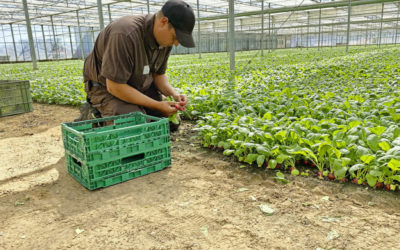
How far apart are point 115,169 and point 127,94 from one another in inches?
28.8

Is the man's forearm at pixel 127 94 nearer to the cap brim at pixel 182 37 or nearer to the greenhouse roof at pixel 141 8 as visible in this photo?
the cap brim at pixel 182 37

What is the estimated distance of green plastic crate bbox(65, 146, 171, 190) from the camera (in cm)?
233

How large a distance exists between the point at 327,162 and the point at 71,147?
2121 millimetres

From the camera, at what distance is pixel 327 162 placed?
259cm

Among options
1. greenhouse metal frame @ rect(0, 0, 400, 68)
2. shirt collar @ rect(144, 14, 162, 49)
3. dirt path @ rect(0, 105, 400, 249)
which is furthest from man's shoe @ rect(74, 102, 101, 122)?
greenhouse metal frame @ rect(0, 0, 400, 68)

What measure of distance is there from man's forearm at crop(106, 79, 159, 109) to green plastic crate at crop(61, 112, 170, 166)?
212 millimetres

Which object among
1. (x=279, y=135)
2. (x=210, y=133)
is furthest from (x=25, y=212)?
(x=279, y=135)

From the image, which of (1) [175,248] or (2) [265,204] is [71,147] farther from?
(2) [265,204]

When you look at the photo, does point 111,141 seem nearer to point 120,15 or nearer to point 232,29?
point 232,29

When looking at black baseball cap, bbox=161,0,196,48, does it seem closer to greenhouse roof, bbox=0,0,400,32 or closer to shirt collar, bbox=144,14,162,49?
shirt collar, bbox=144,14,162,49

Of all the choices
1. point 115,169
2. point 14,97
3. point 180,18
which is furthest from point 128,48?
point 14,97

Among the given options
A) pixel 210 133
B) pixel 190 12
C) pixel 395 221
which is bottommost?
pixel 395 221

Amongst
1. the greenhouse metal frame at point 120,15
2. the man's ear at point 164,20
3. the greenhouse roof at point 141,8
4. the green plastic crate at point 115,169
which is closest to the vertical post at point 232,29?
the man's ear at point 164,20

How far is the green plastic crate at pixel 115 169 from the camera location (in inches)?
91.7
